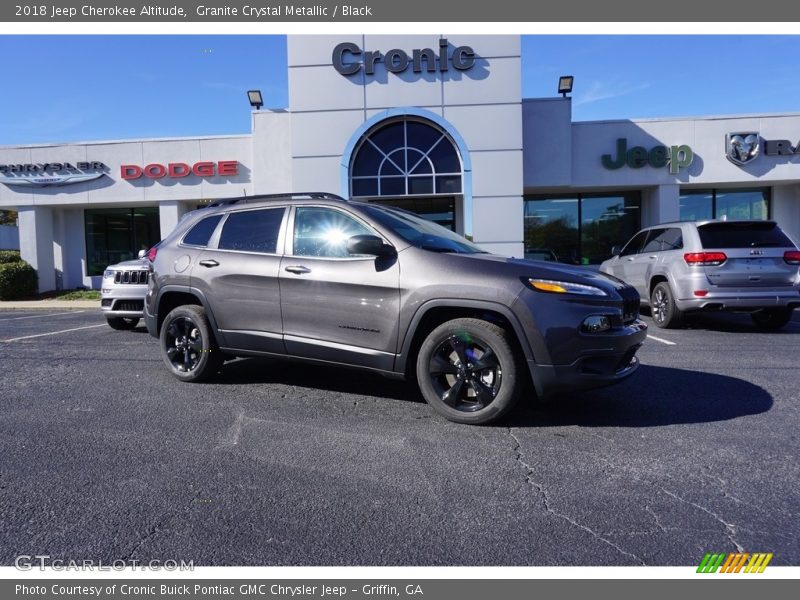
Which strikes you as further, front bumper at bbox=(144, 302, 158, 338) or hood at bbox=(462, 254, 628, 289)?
front bumper at bbox=(144, 302, 158, 338)

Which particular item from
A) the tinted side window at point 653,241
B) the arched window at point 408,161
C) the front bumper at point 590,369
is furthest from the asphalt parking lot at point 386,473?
the arched window at point 408,161

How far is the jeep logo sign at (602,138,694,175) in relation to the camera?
16.3 meters

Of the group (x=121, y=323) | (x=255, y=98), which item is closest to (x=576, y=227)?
(x=255, y=98)

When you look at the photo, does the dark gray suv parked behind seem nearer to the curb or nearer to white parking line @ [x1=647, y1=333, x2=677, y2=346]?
white parking line @ [x1=647, y1=333, x2=677, y2=346]

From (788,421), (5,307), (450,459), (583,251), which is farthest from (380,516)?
(583,251)

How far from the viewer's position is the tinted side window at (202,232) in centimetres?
516

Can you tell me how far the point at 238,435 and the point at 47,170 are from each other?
18.9 m

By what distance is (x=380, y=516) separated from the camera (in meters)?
2.59

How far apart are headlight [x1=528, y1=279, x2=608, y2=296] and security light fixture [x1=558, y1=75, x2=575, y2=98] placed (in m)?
14.5

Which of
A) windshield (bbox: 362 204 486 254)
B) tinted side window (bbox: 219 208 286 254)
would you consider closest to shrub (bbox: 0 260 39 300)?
tinted side window (bbox: 219 208 286 254)

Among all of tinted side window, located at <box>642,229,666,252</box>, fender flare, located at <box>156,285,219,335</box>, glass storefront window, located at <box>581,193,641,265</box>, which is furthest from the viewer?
glass storefront window, located at <box>581,193,641,265</box>

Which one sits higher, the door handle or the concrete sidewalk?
the door handle

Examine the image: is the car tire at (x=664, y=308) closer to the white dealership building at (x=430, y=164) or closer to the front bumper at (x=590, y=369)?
the front bumper at (x=590, y=369)
